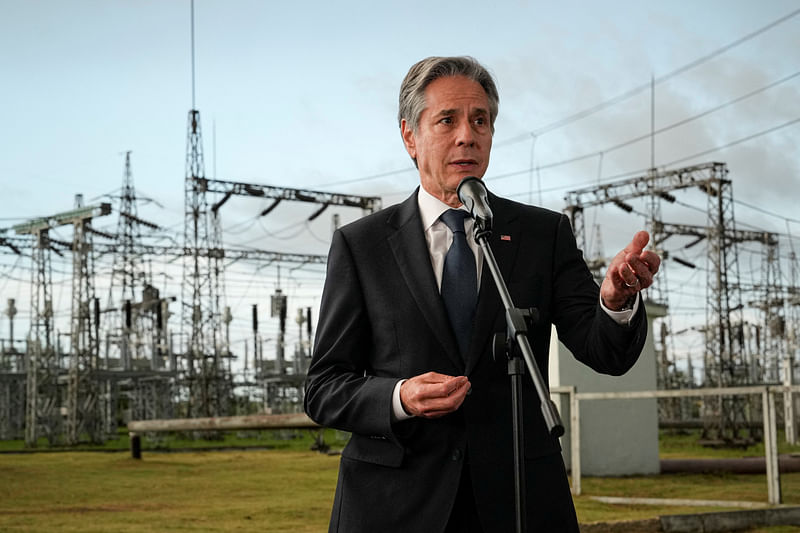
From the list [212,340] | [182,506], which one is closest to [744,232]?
[212,340]

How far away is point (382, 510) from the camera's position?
6.69 ft

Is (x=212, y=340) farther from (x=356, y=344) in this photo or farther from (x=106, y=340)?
(x=356, y=344)

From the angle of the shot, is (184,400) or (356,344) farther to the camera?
(184,400)

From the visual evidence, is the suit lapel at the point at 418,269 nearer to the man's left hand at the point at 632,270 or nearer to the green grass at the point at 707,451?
the man's left hand at the point at 632,270

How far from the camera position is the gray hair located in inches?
89.1

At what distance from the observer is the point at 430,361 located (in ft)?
6.87

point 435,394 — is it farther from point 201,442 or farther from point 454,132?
point 201,442

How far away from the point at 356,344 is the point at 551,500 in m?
0.57

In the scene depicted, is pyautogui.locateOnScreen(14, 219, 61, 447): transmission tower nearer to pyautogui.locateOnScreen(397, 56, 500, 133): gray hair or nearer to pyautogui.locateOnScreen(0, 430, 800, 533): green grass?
pyautogui.locateOnScreen(0, 430, 800, 533): green grass

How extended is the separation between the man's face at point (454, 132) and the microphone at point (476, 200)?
12 cm

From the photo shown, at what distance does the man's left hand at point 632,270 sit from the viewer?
1.85m

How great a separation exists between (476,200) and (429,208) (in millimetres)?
335

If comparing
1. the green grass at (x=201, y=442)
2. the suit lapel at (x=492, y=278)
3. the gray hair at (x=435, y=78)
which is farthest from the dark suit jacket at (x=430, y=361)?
the green grass at (x=201, y=442)

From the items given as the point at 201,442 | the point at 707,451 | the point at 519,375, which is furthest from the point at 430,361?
the point at 201,442
